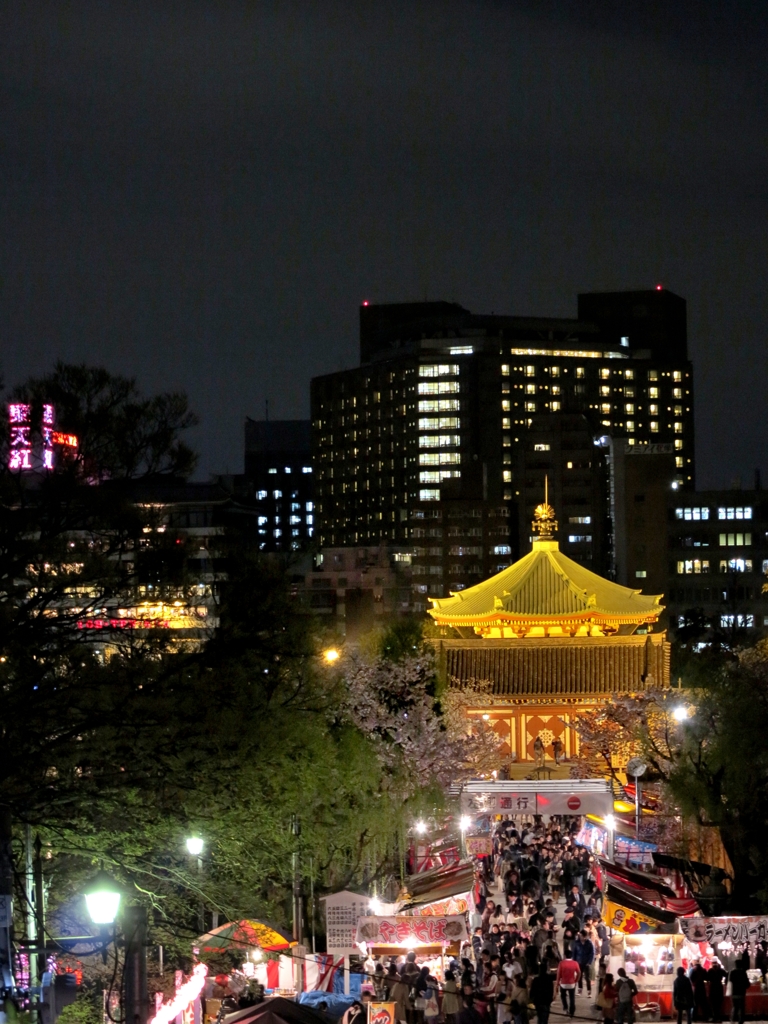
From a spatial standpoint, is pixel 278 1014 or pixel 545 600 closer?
pixel 278 1014

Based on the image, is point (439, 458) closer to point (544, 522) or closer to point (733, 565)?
point (733, 565)

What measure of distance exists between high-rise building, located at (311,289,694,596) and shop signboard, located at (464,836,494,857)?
370 ft

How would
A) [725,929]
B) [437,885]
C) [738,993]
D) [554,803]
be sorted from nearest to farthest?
1. [738,993]
2. [725,929]
3. [437,885]
4. [554,803]

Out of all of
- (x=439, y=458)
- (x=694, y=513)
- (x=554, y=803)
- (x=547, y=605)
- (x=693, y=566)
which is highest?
(x=439, y=458)

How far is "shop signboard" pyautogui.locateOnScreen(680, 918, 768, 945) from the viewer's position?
29.4 meters

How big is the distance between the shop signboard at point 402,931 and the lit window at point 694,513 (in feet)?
329

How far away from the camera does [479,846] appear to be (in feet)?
147

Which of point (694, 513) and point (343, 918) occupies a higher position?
point (694, 513)

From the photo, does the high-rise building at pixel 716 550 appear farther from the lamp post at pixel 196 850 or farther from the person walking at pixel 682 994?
the lamp post at pixel 196 850

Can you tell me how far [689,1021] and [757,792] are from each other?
11786 mm

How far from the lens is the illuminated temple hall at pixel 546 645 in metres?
67.4

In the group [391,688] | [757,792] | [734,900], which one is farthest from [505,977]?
[391,688]

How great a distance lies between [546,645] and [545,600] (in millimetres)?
3592

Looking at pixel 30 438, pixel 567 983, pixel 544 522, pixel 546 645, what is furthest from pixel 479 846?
pixel 544 522
